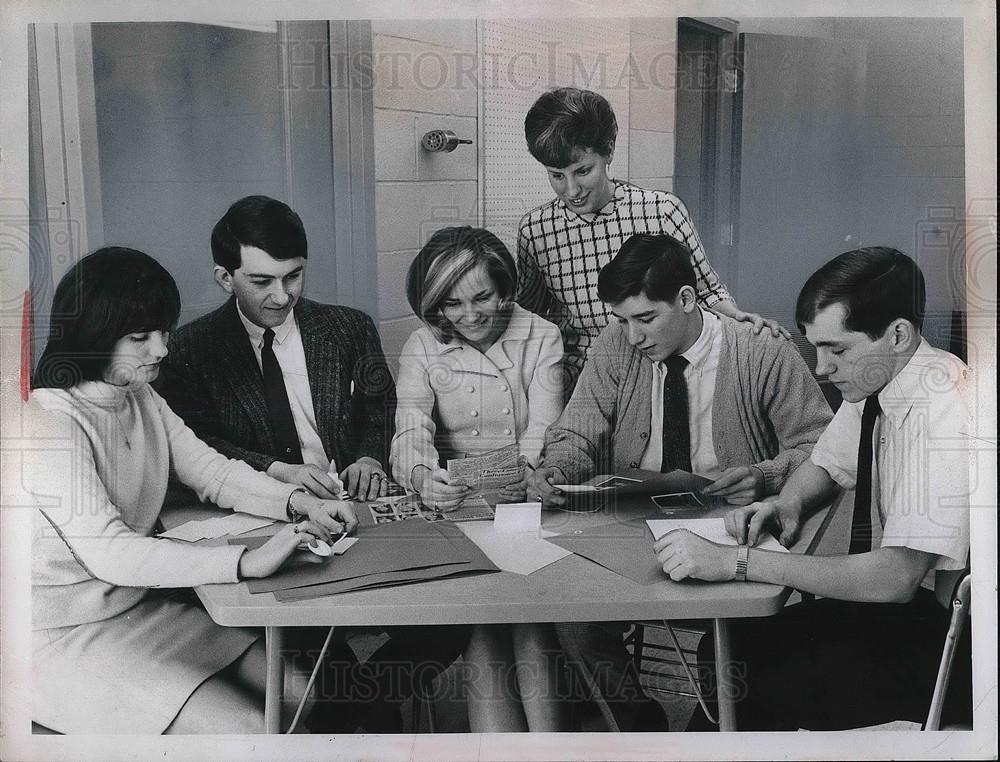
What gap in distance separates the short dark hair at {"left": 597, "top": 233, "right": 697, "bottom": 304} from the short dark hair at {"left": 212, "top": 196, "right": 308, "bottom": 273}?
702 mm

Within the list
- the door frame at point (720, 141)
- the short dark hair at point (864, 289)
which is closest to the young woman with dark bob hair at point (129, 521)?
the door frame at point (720, 141)

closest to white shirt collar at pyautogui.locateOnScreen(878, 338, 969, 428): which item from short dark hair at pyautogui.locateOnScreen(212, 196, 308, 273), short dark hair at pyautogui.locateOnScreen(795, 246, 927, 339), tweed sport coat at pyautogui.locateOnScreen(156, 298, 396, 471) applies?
short dark hair at pyautogui.locateOnScreen(795, 246, 927, 339)

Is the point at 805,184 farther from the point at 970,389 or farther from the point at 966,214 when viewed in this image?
the point at 970,389

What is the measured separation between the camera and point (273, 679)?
246 cm

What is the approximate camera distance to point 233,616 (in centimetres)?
241

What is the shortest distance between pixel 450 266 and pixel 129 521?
93 cm

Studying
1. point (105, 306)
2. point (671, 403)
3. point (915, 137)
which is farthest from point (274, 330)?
point (915, 137)

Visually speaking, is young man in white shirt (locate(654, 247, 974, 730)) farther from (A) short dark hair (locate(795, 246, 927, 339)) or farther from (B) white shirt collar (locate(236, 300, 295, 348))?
(B) white shirt collar (locate(236, 300, 295, 348))

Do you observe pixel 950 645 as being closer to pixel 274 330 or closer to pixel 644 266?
pixel 644 266

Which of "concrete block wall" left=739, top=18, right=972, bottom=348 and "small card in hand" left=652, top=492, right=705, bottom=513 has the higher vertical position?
"concrete block wall" left=739, top=18, right=972, bottom=348

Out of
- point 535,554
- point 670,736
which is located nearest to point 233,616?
point 535,554

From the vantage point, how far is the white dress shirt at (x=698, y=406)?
2.48 metres

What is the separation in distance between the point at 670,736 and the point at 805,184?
1305mm

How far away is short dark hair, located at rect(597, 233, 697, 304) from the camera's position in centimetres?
246
